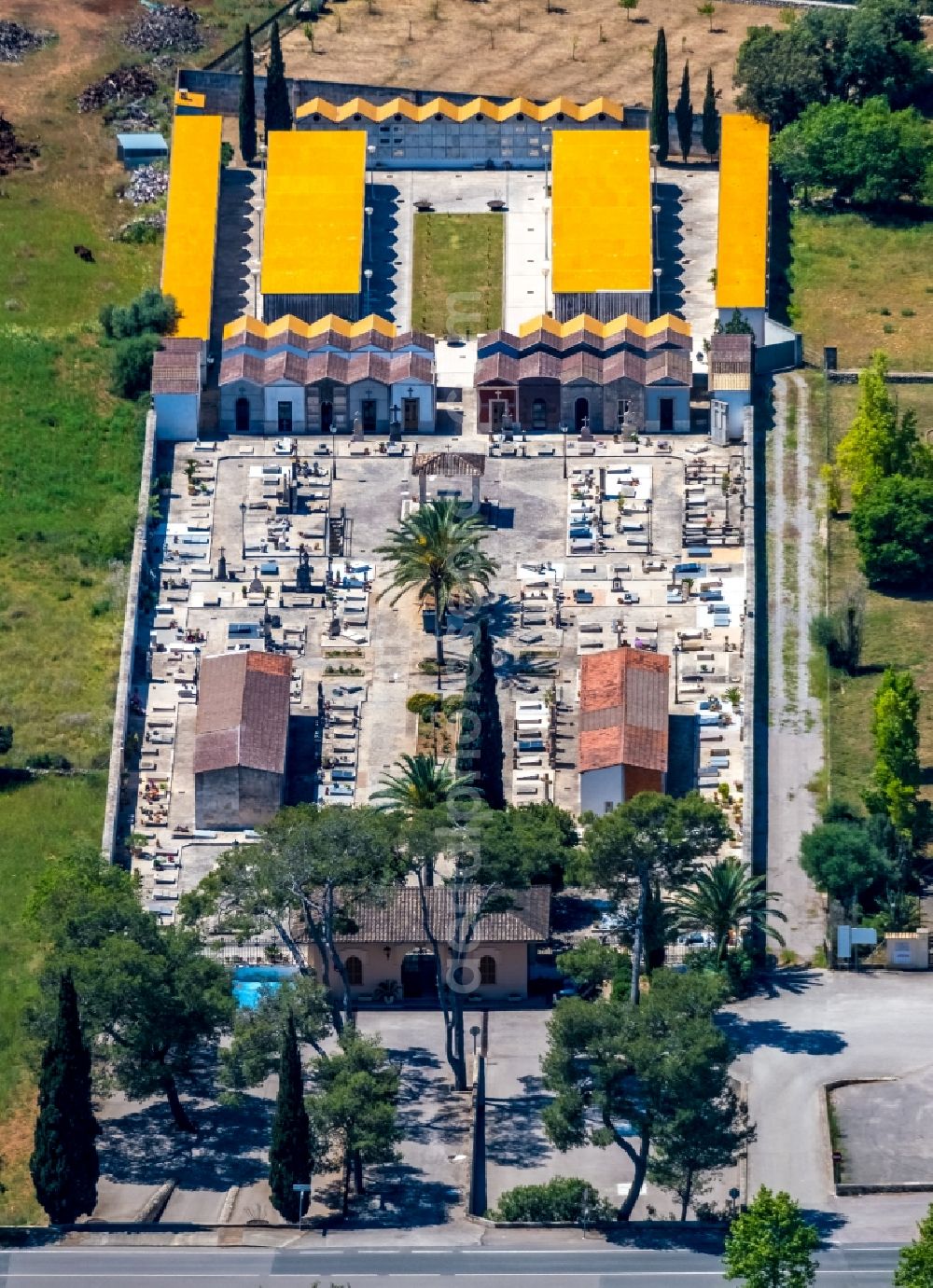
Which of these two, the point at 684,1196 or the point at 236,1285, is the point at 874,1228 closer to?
the point at 684,1196

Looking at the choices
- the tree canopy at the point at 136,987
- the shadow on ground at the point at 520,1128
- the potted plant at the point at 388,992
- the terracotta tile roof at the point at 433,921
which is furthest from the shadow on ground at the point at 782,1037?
the tree canopy at the point at 136,987

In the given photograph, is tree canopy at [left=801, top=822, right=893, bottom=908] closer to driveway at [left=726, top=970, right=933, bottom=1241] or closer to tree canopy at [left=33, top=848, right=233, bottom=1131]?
driveway at [left=726, top=970, right=933, bottom=1241]

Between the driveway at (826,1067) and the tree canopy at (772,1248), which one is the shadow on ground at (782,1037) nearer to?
the driveway at (826,1067)

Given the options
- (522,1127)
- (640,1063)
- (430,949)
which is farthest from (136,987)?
(640,1063)

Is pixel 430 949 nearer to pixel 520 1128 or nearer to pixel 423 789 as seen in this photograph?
pixel 423 789

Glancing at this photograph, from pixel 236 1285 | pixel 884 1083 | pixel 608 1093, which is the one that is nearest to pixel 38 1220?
pixel 236 1285
